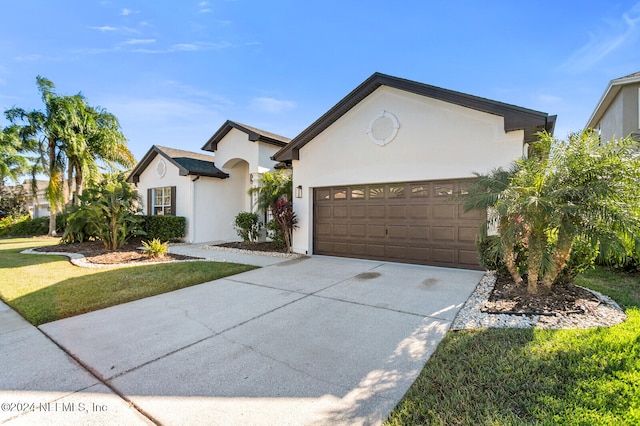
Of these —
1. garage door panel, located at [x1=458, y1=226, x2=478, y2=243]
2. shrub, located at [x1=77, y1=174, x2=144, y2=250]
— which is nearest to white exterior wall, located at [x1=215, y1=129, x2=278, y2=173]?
shrub, located at [x1=77, y1=174, x2=144, y2=250]

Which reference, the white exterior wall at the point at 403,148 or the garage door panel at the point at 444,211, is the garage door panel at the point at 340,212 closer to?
the white exterior wall at the point at 403,148

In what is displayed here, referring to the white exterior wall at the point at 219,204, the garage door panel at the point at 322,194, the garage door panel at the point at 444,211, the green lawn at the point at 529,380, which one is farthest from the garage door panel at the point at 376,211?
the white exterior wall at the point at 219,204

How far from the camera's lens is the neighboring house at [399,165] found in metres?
7.80

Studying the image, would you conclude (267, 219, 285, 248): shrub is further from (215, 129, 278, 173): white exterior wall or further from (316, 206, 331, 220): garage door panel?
(215, 129, 278, 173): white exterior wall

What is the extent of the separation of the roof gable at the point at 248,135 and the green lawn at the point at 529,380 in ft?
37.8

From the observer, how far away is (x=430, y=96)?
8.25 meters

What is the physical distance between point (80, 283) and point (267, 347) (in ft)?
18.6

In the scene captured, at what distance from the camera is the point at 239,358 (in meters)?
3.50

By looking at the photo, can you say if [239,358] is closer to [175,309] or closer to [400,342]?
[400,342]

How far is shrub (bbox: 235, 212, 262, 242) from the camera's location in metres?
13.0

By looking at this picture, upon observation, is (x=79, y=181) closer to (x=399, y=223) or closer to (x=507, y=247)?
(x=399, y=223)

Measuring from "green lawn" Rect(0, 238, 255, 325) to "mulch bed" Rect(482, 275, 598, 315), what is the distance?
6.07 metres

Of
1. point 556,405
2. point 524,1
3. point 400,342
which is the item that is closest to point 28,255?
point 400,342

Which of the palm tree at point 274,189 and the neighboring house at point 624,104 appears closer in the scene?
the palm tree at point 274,189
